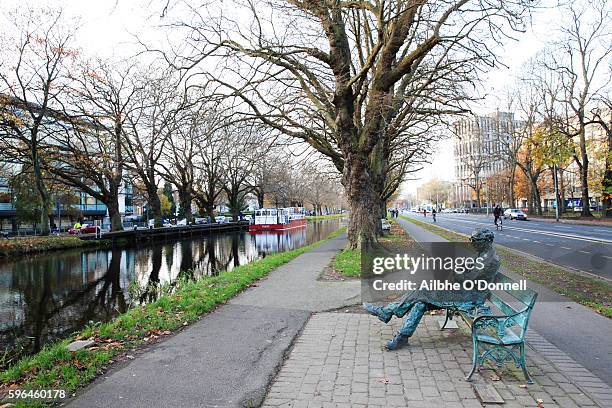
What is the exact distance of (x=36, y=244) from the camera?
2542 centimetres

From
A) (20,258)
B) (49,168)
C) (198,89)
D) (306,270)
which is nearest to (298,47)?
(198,89)

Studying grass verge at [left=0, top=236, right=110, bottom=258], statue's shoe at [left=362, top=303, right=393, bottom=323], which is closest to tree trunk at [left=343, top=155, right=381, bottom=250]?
statue's shoe at [left=362, top=303, right=393, bottom=323]

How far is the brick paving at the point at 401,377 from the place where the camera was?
12.7 feet

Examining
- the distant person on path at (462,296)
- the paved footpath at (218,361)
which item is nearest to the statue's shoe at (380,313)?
the distant person on path at (462,296)

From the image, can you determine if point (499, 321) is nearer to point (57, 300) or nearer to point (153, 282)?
Result: point (57, 300)

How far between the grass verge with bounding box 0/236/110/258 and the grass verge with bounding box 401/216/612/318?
24777mm

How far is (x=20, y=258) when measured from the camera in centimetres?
2305

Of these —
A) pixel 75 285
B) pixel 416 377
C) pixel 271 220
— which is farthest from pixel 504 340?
pixel 271 220

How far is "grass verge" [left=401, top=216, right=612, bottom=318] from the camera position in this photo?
7.79m

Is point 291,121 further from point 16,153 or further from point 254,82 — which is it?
point 16,153

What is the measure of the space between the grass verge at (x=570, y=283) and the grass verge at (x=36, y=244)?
2478 centimetres

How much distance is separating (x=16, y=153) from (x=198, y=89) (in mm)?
22592

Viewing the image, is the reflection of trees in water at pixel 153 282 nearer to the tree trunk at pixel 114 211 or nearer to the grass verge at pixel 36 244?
the grass verge at pixel 36 244

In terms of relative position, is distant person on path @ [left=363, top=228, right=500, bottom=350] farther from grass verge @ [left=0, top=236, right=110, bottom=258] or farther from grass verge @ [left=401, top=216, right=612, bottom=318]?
grass verge @ [left=0, top=236, right=110, bottom=258]
